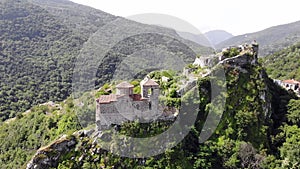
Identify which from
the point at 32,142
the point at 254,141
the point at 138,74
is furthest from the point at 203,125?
the point at 138,74

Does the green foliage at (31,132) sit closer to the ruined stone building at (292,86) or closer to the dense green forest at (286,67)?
the ruined stone building at (292,86)

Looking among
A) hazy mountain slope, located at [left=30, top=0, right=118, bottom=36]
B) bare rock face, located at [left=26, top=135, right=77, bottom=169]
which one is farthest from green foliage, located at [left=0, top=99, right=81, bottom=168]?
hazy mountain slope, located at [left=30, top=0, right=118, bottom=36]

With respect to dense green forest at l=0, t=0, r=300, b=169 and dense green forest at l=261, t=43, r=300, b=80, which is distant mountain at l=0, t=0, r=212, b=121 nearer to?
dense green forest at l=0, t=0, r=300, b=169

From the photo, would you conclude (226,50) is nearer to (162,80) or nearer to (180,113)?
(162,80)

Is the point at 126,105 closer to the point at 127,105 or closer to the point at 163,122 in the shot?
the point at 127,105

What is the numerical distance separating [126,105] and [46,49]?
7904 centimetres

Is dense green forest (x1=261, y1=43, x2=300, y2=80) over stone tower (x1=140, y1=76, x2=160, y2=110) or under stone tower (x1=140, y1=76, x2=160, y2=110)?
under

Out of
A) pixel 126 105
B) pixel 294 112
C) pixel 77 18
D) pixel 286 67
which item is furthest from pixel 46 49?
pixel 294 112

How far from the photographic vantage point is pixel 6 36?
107000mm

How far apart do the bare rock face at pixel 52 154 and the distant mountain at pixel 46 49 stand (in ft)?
125

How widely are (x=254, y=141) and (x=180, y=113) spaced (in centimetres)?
949

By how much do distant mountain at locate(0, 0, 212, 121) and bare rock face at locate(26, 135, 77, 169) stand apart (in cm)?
3820

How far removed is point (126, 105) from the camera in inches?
1351

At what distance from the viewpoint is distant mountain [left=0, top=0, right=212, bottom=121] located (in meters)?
80.6
